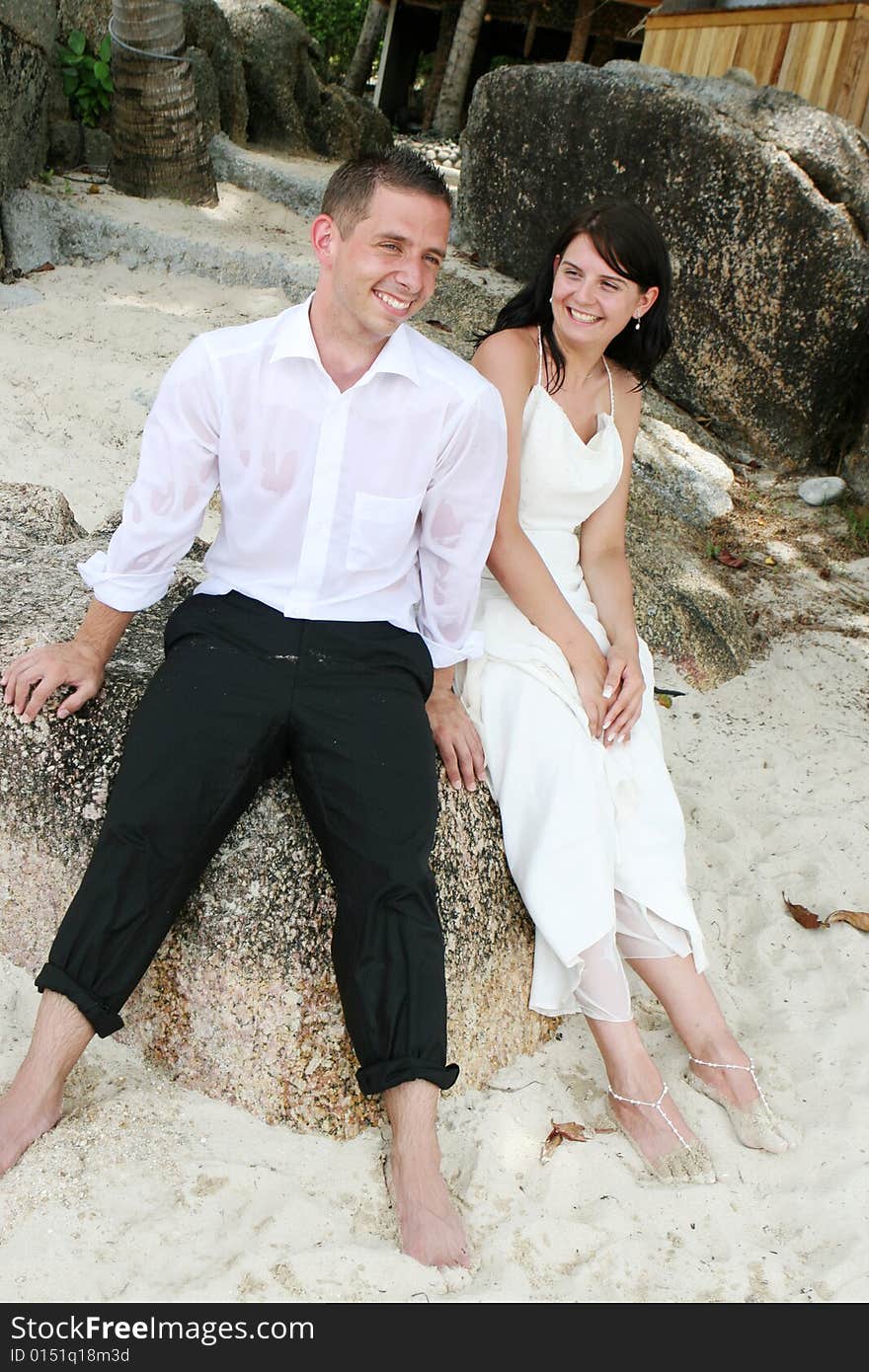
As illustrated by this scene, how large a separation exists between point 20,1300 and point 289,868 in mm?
871

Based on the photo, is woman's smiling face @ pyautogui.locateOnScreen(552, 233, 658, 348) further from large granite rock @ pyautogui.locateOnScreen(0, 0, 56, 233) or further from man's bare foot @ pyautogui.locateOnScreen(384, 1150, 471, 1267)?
large granite rock @ pyautogui.locateOnScreen(0, 0, 56, 233)

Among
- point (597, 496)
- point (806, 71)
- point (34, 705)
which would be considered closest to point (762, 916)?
point (597, 496)

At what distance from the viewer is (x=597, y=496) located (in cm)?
315

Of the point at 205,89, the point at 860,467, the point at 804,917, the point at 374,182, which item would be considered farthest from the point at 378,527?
the point at 205,89

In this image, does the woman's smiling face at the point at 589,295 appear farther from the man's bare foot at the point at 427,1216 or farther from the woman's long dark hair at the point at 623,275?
the man's bare foot at the point at 427,1216

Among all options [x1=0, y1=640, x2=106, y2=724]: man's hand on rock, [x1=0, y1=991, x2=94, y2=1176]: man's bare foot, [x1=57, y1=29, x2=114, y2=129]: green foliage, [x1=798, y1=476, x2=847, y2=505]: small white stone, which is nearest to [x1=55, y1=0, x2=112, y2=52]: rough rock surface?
[x1=57, y1=29, x2=114, y2=129]: green foliage

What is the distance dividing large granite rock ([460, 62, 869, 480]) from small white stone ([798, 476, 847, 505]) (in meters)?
0.24

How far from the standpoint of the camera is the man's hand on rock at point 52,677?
2.43m

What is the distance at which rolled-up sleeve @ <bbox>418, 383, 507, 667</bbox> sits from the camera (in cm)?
244

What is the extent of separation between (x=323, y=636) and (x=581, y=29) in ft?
45.2

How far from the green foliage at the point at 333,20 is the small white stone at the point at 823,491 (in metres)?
14.5

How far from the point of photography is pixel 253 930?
7.50 feet

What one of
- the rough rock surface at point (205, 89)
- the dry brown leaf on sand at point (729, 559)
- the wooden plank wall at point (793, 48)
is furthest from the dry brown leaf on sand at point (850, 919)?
the rough rock surface at point (205, 89)
